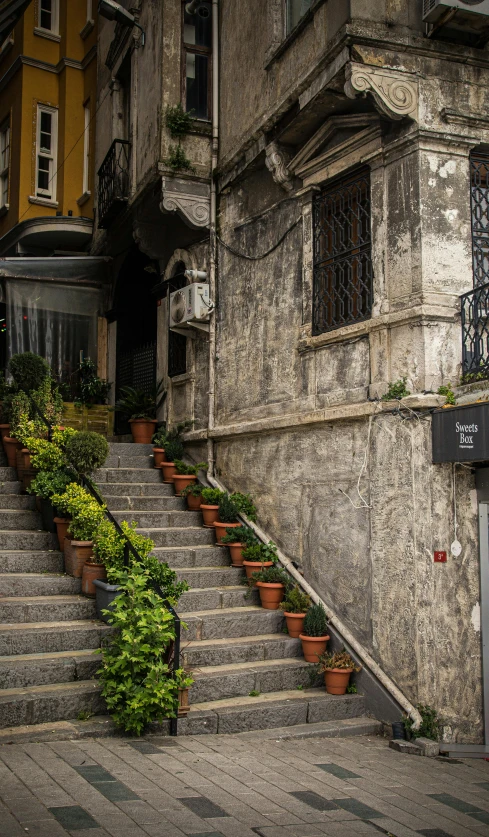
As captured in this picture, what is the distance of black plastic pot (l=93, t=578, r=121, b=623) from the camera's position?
7957 mm

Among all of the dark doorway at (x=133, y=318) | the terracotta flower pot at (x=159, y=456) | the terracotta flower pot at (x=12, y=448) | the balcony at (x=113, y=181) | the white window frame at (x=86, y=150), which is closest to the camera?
the terracotta flower pot at (x=12, y=448)

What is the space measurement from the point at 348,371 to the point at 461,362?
1323 millimetres

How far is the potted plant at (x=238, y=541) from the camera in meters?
9.84

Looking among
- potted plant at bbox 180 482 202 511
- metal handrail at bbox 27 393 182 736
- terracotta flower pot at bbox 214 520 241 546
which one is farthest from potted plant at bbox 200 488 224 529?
metal handrail at bbox 27 393 182 736

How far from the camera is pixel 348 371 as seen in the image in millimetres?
8578

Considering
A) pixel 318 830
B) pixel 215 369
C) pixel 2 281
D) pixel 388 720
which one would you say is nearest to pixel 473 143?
pixel 215 369

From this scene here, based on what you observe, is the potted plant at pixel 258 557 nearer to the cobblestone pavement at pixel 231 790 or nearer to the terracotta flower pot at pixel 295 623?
the terracotta flower pot at pixel 295 623

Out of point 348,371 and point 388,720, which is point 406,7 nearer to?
point 348,371

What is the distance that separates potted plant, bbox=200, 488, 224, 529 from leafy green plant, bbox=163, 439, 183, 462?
130 cm

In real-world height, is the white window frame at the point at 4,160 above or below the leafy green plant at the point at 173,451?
above

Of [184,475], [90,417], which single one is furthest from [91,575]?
[90,417]

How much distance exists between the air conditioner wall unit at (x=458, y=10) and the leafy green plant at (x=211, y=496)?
600 centimetres

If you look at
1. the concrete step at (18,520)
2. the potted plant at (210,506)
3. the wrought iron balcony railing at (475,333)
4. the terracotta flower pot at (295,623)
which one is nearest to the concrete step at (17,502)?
the concrete step at (18,520)

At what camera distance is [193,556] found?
9.78 m
